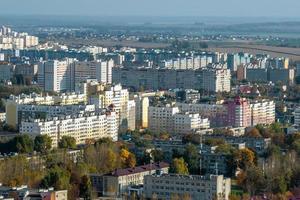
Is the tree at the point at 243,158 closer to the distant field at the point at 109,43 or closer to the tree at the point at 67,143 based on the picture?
the tree at the point at 67,143

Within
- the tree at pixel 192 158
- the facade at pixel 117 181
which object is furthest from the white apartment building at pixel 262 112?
the facade at pixel 117 181

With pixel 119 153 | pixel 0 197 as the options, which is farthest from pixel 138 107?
pixel 0 197

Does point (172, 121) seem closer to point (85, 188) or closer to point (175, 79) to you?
point (85, 188)

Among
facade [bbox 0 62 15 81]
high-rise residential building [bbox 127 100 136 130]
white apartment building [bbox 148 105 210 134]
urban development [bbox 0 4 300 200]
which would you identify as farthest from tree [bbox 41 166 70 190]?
facade [bbox 0 62 15 81]

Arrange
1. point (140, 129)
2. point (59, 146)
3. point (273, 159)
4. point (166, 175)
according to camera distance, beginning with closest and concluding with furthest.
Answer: point (166, 175) → point (273, 159) → point (59, 146) → point (140, 129)

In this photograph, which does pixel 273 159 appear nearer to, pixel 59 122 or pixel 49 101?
pixel 59 122

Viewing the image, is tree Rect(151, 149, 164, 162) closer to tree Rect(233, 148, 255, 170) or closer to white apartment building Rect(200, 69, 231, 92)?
tree Rect(233, 148, 255, 170)
